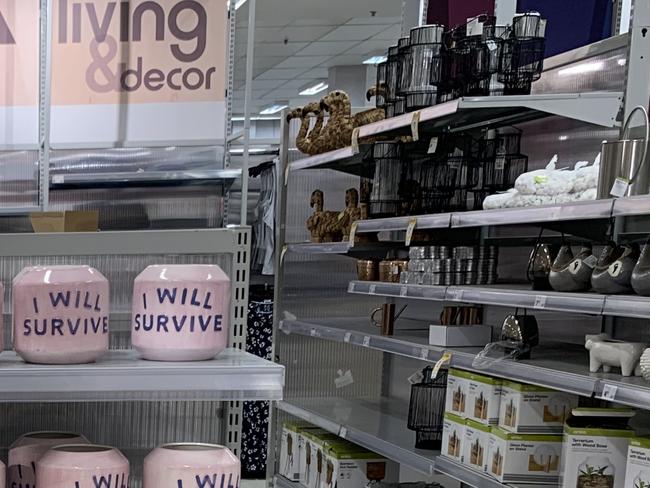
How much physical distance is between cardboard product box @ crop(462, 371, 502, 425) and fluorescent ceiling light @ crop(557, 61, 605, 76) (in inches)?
45.2

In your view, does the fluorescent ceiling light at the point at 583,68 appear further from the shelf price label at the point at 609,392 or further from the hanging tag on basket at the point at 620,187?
the shelf price label at the point at 609,392

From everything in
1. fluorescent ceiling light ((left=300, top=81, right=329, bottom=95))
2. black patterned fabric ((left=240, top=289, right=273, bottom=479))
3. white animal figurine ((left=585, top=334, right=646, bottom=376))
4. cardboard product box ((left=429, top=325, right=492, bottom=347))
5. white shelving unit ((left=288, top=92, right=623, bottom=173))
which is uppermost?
fluorescent ceiling light ((left=300, top=81, right=329, bottom=95))

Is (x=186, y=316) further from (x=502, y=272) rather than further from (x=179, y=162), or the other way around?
(x=179, y=162)

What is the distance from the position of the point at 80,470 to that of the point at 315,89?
12133 millimetres

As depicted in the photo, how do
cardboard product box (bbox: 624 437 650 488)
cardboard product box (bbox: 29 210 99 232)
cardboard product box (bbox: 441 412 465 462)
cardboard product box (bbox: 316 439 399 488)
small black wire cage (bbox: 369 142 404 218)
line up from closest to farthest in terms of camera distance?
cardboard product box (bbox: 29 210 99 232) → cardboard product box (bbox: 624 437 650 488) → cardboard product box (bbox: 441 412 465 462) → small black wire cage (bbox: 369 142 404 218) → cardboard product box (bbox: 316 439 399 488)

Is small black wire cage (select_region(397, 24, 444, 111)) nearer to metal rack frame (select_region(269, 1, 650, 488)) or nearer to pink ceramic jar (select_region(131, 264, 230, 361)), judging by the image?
metal rack frame (select_region(269, 1, 650, 488))

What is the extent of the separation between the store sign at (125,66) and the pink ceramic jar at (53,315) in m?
2.23

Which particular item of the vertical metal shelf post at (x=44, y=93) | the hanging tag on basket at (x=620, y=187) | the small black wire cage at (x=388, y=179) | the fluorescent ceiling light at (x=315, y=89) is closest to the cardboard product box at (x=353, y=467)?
the small black wire cage at (x=388, y=179)

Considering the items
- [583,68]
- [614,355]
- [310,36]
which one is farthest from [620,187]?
[310,36]

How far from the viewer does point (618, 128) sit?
8.87 feet

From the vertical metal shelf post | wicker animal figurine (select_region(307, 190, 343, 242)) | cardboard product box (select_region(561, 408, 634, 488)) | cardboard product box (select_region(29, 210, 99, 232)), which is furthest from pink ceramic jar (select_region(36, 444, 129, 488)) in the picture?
wicker animal figurine (select_region(307, 190, 343, 242))

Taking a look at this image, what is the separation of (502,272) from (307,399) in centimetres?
156

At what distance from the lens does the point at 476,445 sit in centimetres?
272

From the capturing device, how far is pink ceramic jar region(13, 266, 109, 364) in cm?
114
